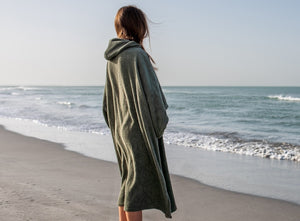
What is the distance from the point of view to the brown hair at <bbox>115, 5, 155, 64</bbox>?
6.93 feet

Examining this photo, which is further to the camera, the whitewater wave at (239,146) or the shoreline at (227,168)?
the whitewater wave at (239,146)

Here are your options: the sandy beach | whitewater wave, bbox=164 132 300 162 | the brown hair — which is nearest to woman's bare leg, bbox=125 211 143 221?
the brown hair

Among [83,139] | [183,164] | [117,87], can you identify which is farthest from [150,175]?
[83,139]

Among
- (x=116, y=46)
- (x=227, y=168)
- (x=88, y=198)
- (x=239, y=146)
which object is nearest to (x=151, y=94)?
(x=116, y=46)

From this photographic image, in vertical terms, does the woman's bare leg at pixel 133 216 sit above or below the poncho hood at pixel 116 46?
below

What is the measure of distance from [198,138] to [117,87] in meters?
6.97

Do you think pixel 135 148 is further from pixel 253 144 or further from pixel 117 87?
pixel 253 144

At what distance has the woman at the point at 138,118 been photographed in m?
2.05

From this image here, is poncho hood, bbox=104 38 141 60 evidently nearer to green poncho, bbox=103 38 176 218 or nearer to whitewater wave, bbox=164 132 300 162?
green poncho, bbox=103 38 176 218

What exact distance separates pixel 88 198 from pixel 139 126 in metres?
2.07

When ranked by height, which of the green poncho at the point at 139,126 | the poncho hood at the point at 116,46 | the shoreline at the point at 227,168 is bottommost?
the shoreline at the point at 227,168

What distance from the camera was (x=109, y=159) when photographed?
6.16 metres

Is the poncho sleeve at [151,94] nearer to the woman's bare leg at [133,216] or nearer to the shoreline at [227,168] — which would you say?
the woman's bare leg at [133,216]

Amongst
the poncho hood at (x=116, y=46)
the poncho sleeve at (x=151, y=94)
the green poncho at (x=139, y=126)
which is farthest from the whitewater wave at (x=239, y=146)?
the poncho hood at (x=116, y=46)
